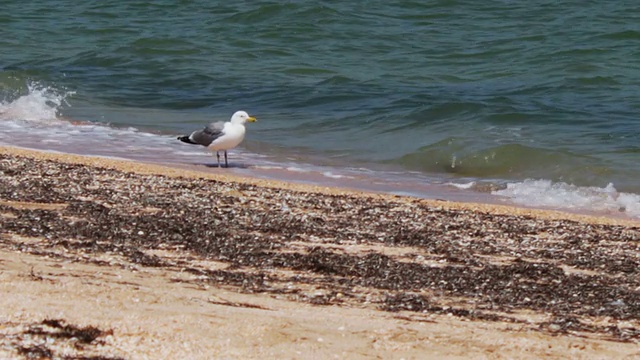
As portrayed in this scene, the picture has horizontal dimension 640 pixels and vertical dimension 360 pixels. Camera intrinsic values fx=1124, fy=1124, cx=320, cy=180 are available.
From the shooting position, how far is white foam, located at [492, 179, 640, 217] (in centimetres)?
Result: 1112

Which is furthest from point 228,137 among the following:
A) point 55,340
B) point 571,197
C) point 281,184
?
point 55,340

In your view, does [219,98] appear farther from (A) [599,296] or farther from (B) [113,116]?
(A) [599,296]

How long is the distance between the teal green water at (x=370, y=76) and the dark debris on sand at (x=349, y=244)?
148 inches

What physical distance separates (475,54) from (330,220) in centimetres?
1267

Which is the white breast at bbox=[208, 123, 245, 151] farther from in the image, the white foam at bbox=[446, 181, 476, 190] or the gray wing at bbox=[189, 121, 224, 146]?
the white foam at bbox=[446, 181, 476, 190]

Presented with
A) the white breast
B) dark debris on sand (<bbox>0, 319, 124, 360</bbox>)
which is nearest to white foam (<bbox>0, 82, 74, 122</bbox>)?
the white breast

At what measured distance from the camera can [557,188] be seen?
39.2 ft

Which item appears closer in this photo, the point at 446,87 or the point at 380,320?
the point at 380,320

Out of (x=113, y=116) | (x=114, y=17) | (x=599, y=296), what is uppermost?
(x=114, y=17)

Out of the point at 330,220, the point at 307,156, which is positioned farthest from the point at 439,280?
the point at 307,156

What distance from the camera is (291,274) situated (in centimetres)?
694

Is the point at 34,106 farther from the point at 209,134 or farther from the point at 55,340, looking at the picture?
the point at 55,340

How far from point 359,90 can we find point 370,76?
1378 millimetres

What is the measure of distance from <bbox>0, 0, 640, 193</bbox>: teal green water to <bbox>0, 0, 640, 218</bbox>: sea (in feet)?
0.16
